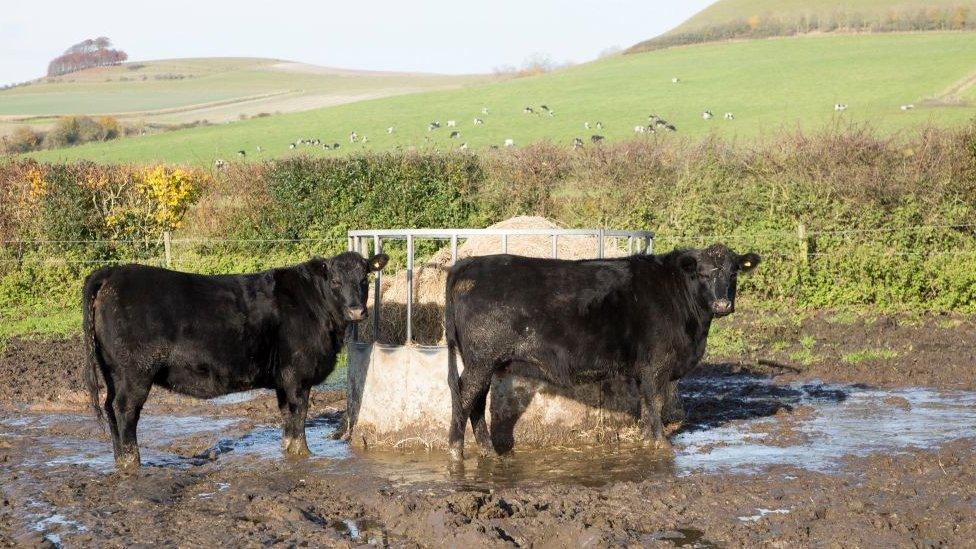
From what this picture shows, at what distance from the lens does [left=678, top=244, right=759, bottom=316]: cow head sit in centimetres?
922

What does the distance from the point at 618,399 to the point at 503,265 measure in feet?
5.14

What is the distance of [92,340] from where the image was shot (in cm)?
846

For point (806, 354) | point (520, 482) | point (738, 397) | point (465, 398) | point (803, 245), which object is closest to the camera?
point (520, 482)

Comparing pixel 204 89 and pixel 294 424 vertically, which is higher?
pixel 204 89

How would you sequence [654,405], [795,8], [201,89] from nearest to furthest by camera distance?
1. [654,405]
2. [795,8]
3. [201,89]

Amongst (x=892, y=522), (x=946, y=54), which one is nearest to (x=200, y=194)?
(x=892, y=522)

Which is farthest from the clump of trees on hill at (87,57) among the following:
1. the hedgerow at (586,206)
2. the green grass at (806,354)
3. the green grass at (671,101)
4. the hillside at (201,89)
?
the green grass at (806,354)

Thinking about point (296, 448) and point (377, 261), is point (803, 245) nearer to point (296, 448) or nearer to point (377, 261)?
point (377, 261)

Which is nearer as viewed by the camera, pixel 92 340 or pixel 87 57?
pixel 92 340

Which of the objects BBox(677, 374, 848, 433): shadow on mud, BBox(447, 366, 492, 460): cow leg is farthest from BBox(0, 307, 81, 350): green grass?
BBox(677, 374, 848, 433): shadow on mud

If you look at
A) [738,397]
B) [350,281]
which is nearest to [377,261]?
[350,281]

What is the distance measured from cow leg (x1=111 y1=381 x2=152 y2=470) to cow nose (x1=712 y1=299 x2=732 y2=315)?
446 cm

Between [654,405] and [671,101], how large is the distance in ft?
124

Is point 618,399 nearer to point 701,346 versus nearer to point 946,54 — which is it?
point 701,346
